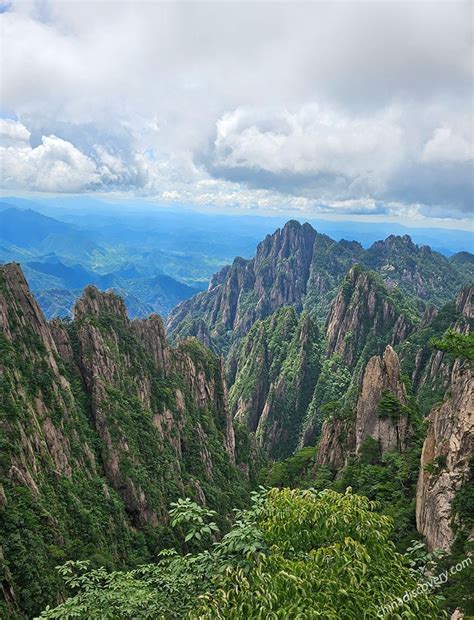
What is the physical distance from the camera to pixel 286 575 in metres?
6.95

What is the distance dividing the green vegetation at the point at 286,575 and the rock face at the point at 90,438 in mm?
23658

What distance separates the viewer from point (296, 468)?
57438 millimetres

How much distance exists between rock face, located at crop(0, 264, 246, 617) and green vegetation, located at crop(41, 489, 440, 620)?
77.6ft

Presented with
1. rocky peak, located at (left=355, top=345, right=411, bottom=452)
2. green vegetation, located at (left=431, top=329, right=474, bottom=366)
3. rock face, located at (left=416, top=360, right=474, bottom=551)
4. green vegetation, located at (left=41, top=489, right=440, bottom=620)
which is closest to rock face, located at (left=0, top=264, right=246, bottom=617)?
rock face, located at (left=416, top=360, right=474, bottom=551)

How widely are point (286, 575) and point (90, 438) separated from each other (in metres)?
51.2

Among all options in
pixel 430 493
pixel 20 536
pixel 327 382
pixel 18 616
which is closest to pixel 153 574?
pixel 430 493

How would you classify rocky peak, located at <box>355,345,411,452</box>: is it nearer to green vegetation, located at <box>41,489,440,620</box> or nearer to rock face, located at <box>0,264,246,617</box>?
rock face, located at <box>0,264,246,617</box>

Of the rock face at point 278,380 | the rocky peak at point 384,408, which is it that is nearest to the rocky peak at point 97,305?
the rocky peak at point 384,408

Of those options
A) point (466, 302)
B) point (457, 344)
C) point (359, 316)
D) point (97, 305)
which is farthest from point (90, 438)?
point (359, 316)

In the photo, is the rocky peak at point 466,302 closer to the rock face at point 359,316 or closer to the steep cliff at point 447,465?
the rock face at point 359,316

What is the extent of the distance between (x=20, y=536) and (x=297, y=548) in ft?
96.5

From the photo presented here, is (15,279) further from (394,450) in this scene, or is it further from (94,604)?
(94,604)

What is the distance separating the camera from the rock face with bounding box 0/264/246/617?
35.0 meters

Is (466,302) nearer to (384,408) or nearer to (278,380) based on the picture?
(278,380)
